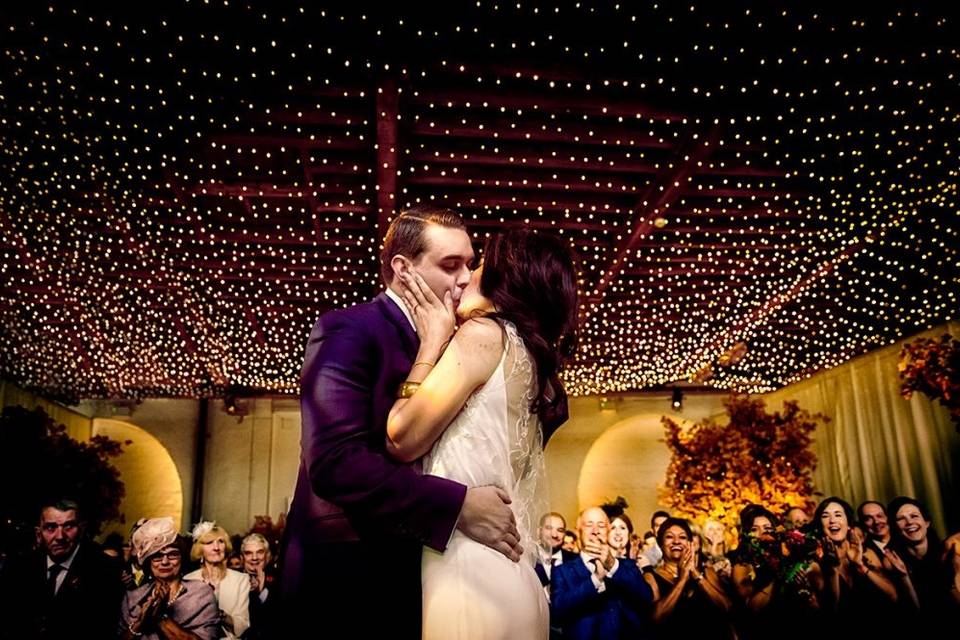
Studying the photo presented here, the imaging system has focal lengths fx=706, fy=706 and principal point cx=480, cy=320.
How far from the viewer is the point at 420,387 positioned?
1.60 m

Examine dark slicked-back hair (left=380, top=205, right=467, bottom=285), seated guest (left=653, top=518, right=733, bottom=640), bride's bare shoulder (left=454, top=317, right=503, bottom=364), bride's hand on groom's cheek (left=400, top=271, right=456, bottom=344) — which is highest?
dark slicked-back hair (left=380, top=205, right=467, bottom=285)

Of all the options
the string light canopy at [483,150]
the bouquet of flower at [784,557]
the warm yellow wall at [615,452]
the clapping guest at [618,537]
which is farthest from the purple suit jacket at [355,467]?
Result: the warm yellow wall at [615,452]

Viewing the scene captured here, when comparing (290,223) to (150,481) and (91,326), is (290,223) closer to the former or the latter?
(91,326)

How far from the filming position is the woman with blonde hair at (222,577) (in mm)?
4926

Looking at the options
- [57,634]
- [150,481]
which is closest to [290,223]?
[57,634]

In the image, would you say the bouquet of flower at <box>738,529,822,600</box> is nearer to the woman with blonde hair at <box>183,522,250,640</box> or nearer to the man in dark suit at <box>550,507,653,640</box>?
the man in dark suit at <box>550,507,653,640</box>

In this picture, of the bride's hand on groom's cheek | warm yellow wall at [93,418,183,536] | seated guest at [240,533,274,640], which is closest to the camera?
the bride's hand on groom's cheek

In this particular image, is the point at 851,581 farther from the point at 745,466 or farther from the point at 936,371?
the point at 745,466

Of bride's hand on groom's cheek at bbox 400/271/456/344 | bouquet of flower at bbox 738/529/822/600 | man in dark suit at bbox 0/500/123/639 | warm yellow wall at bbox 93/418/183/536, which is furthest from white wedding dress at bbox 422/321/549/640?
warm yellow wall at bbox 93/418/183/536

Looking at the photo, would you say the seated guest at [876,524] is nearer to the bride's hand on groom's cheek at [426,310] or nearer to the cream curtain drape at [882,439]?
the cream curtain drape at [882,439]

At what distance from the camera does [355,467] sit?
1510 millimetres

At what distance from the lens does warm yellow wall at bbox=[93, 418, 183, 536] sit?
45.3ft

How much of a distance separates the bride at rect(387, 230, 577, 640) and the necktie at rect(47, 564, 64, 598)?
3362 mm

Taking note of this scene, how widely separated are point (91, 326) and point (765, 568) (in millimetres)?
8138
